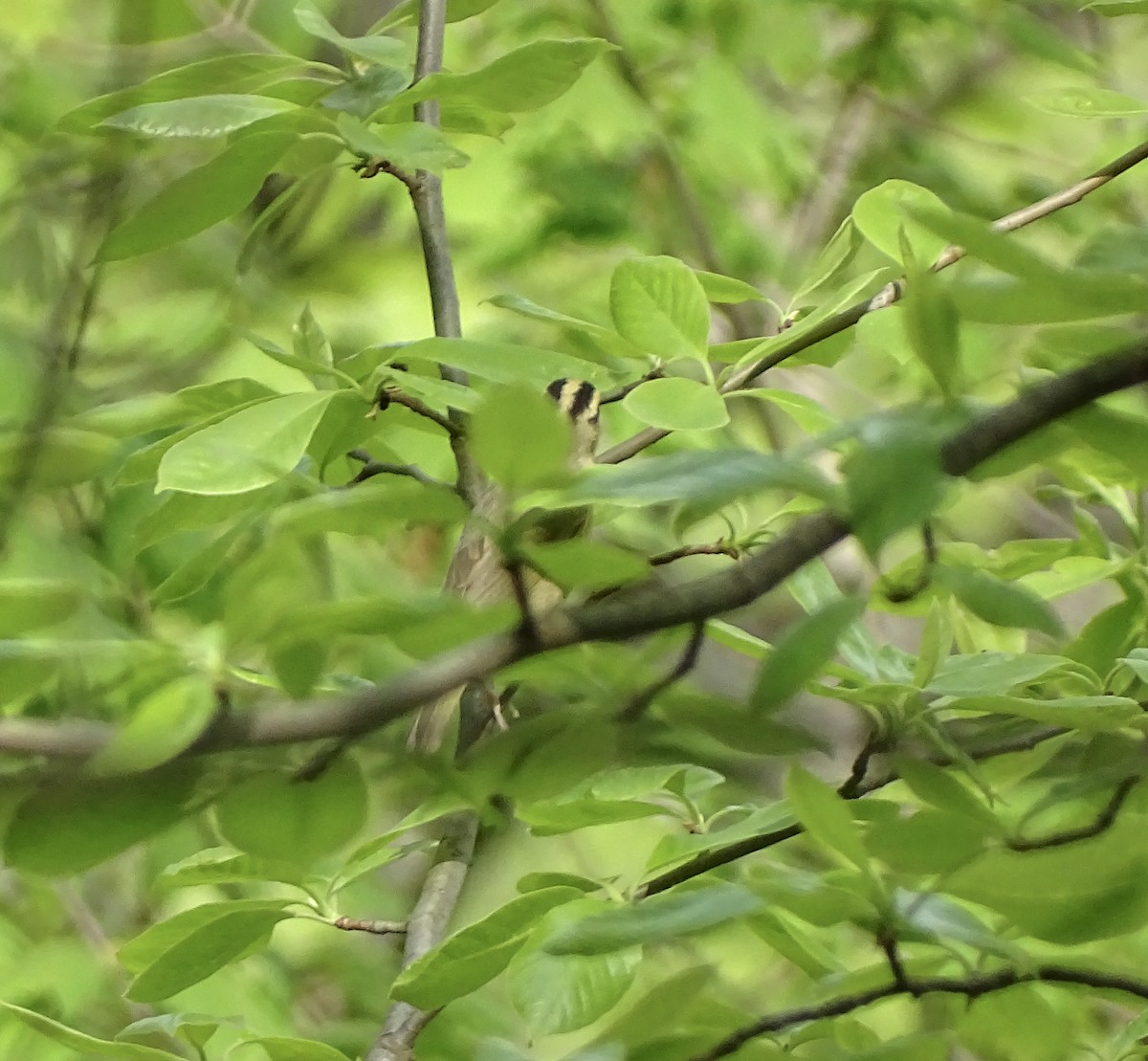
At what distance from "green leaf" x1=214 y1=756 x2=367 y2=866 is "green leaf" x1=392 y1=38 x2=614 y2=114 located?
0.86 feet

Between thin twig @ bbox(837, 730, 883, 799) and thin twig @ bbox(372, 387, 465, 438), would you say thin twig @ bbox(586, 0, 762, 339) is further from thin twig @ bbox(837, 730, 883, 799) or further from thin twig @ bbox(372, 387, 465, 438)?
thin twig @ bbox(837, 730, 883, 799)

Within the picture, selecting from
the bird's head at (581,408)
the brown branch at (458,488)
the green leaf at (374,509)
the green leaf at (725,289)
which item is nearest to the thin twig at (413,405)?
the brown branch at (458,488)

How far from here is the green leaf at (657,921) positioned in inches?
9.6

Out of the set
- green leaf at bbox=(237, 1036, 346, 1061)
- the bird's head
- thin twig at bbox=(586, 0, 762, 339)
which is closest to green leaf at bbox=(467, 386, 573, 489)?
green leaf at bbox=(237, 1036, 346, 1061)

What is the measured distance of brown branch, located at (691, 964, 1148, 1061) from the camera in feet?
0.86

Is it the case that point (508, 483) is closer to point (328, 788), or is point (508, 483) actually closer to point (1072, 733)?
point (328, 788)

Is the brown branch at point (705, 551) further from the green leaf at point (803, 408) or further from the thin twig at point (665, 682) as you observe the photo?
the thin twig at point (665, 682)

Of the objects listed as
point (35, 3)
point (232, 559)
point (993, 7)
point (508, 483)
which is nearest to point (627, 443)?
point (232, 559)

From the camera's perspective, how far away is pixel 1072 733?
0.33 m

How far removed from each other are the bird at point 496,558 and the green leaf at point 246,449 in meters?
0.05

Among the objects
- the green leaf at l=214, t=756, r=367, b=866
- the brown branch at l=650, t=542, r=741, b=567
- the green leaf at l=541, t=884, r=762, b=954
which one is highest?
the green leaf at l=214, t=756, r=367, b=866

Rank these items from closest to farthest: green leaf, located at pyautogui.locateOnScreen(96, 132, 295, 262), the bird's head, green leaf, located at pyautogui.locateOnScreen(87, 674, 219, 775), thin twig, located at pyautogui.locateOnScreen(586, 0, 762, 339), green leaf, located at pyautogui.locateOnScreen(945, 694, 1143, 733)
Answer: green leaf, located at pyautogui.locateOnScreen(87, 674, 219, 775) < green leaf, located at pyautogui.locateOnScreen(945, 694, 1143, 733) < green leaf, located at pyautogui.locateOnScreen(96, 132, 295, 262) < the bird's head < thin twig, located at pyautogui.locateOnScreen(586, 0, 762, 339)

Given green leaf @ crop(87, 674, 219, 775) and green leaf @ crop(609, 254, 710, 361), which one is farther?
green leaf @ crop(609, 254, 710, 361)

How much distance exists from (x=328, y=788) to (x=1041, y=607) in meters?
0.14
